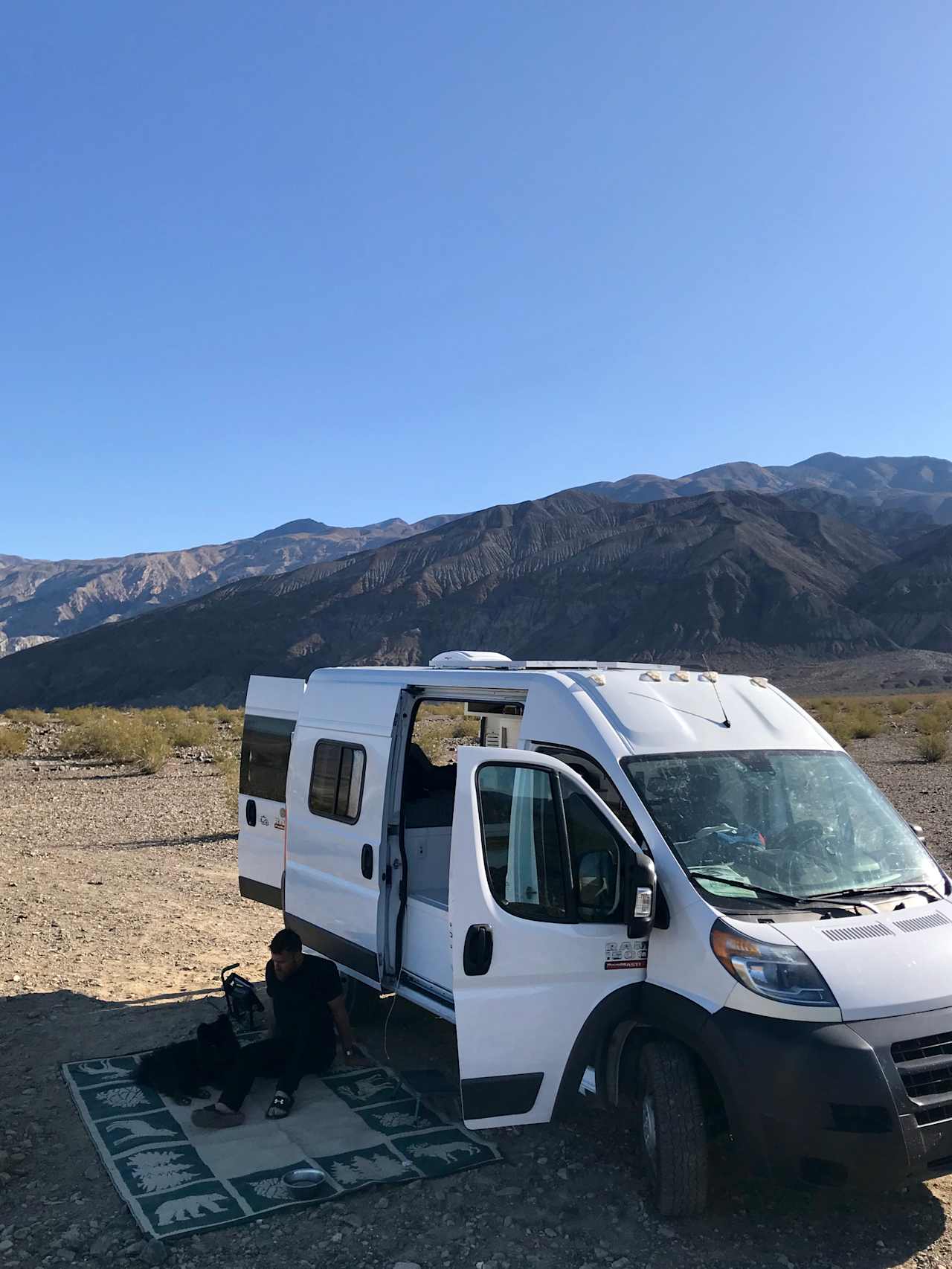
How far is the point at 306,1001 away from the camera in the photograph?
584 centimetres

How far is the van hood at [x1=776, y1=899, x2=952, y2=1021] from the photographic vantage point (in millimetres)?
3965

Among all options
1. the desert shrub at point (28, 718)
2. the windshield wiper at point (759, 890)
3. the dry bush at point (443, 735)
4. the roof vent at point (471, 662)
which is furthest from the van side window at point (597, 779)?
the desert shrub at point (28, 718)

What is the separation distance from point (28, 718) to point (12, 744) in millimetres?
12615

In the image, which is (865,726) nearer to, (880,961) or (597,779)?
(597,779)

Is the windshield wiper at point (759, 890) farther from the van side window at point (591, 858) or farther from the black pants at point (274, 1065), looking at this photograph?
the black pants at point (274, 1065)

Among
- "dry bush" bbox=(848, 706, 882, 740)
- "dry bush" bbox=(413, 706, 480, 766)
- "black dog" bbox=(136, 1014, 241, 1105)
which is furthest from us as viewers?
"dry bush" bbox=(848, 706, 882, 740)

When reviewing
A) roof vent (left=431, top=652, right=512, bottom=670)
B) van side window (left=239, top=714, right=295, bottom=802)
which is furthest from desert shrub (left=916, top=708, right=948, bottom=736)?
roof vent (left=431, top=652, right=512, bottom=670)

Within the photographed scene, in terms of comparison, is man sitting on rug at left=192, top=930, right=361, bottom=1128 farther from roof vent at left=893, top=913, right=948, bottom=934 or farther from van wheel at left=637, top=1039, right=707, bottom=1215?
roof vent at left=893, top=913, right=948, bottom=934

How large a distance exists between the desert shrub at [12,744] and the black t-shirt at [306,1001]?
72.7 feet

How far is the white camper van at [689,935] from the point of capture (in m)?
3.92

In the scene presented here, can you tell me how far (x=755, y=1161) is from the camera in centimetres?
399

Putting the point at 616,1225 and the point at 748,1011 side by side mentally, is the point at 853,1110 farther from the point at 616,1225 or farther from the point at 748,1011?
the point at 616,1225

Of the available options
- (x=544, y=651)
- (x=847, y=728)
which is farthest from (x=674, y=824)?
(x=544, y=651)

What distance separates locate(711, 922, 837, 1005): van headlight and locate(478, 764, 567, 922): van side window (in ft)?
2.50
